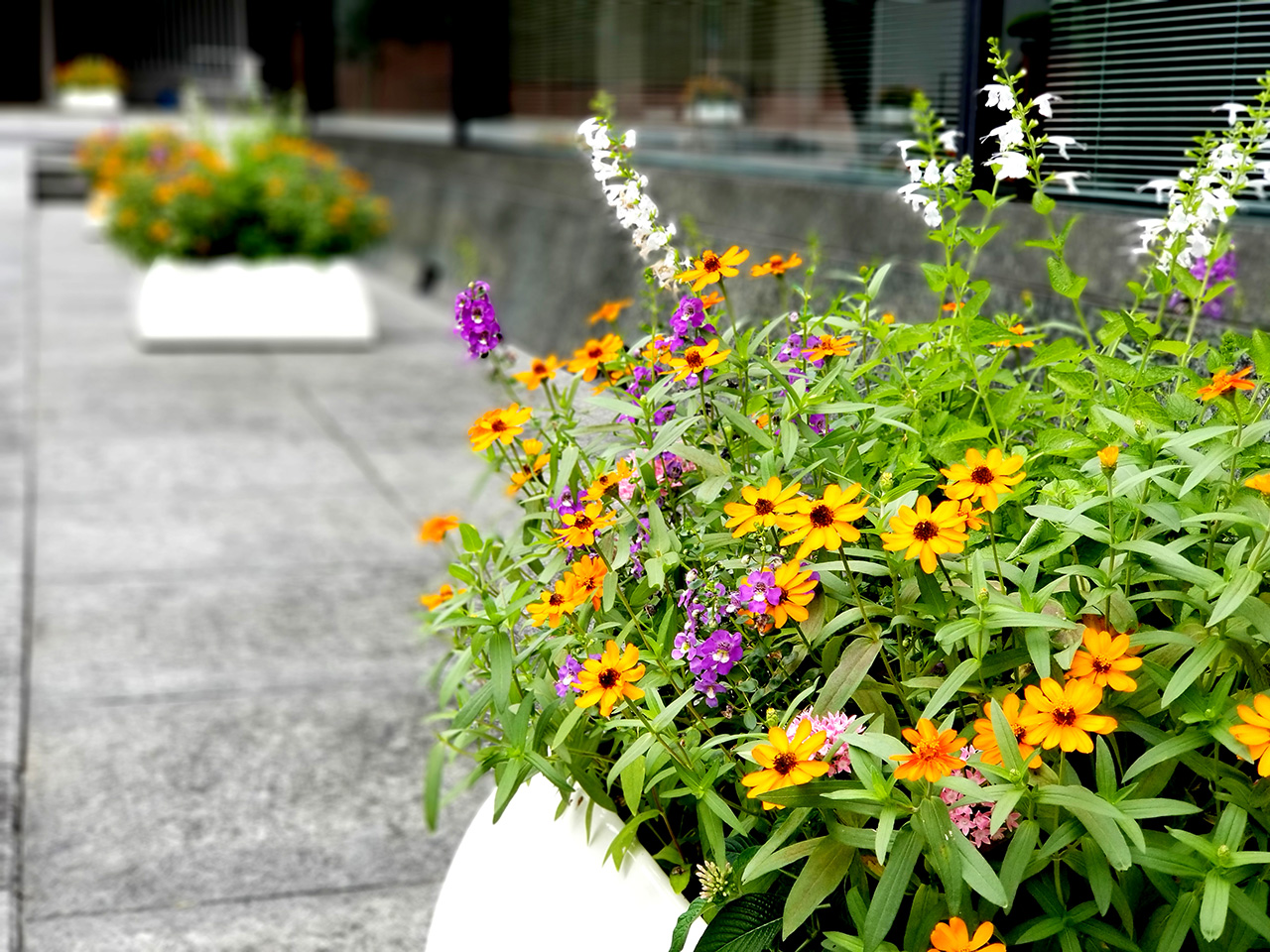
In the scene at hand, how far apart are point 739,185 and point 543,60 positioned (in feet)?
10.4

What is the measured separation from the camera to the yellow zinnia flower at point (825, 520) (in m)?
1.61

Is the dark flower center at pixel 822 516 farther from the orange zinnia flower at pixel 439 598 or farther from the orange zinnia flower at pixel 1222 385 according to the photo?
the orange zinnia flower at pixel 439 598

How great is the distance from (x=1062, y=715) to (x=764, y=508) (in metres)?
0.40

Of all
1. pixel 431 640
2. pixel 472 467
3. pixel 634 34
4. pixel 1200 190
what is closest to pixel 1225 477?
pixel 1200 190

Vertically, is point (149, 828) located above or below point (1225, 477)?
below

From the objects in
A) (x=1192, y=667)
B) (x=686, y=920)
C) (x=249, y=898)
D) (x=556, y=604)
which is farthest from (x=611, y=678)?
(x=249, y=898)

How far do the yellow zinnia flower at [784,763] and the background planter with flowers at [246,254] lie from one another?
844 centimetres

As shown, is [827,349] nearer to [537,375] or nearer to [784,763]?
[537,375]

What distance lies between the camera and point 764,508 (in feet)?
5.61

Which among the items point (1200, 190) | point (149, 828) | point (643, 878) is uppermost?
point (1200, 190)

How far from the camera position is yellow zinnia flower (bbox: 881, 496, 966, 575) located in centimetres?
156

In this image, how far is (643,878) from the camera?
189cm

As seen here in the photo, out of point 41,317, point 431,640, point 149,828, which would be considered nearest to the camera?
point 149,828

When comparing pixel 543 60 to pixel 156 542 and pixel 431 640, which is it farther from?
pixel 431 640
